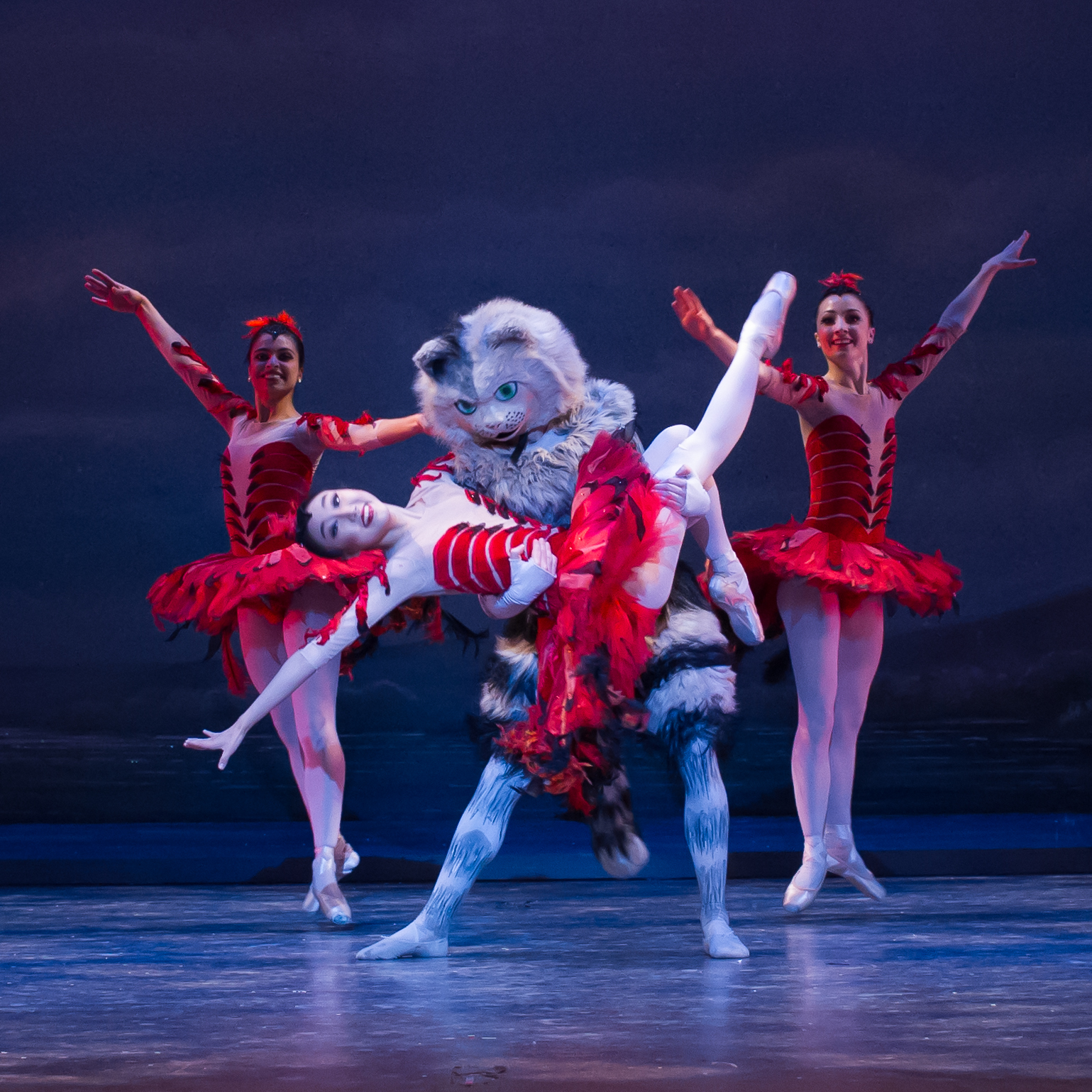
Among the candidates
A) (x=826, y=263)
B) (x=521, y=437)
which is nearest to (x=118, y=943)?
(x=521, y=437)

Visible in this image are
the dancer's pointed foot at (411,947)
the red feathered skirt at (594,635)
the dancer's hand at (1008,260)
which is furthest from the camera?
the dancer's hand at (1008,260)

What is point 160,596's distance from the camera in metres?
3.41

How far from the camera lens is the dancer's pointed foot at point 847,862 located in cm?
325

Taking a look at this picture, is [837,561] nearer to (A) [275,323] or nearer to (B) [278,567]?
(B) [278,567]

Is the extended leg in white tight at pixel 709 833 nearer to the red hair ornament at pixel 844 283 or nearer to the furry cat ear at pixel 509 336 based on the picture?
the furry cat ear at pixel 509 336

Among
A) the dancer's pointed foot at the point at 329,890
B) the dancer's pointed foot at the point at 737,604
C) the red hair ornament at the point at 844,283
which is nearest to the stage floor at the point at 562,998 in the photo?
the dancer's pointed foot at the point at 329,890

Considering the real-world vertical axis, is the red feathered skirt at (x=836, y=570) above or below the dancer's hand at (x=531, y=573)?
above

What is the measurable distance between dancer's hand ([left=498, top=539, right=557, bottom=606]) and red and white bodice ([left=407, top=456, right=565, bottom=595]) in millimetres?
11

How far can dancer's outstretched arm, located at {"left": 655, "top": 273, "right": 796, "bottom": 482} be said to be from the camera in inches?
102

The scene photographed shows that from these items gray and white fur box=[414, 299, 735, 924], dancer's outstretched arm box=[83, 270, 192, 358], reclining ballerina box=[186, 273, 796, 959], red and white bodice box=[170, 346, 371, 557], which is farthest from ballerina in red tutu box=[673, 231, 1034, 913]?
dancer's outstretched arm box=[83, 270, 192, 358]

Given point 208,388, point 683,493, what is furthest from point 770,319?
point 208,388

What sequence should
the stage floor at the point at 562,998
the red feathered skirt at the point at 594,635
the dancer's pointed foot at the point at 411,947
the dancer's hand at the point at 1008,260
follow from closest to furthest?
the stage floor at the point at 562,998
the red feathered skirt at the point at 594,635
the dancer's pointed foot at the point at 411,947
the dancer's hand at the point at 1008,260

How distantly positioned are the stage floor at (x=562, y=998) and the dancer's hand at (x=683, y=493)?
0.83 m

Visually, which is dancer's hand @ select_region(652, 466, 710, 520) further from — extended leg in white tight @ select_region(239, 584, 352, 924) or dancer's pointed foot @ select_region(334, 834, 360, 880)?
dancer's pointed foot @ select_region(334, 834, 360, 880)
